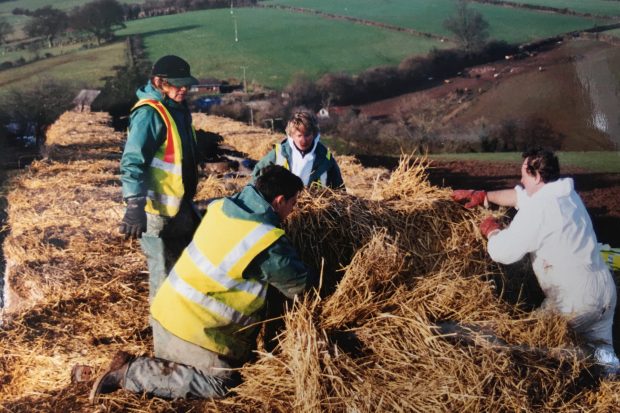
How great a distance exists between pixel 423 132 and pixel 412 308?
17421 mm

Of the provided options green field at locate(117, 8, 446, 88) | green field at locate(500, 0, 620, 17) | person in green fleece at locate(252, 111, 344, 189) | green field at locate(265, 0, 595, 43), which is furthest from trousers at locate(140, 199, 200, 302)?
green field at locate(117, 8, 446, 88)

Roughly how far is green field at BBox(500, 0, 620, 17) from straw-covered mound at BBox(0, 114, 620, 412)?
670 inches

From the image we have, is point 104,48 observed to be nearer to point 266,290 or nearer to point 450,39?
point 450,39

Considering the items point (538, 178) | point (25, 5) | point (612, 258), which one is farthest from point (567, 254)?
point (25, 5)

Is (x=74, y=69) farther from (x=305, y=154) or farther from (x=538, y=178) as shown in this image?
(x=538, y=178)

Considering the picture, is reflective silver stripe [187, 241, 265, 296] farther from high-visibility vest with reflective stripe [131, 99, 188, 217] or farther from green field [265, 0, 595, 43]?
green field [265, 0, 595, 43]

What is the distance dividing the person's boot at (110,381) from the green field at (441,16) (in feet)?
63.9

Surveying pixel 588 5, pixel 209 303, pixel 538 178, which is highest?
pixel 588 5

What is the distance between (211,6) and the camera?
30172 mm

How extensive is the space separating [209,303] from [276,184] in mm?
775

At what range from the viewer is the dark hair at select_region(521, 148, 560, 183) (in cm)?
374

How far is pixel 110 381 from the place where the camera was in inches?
131

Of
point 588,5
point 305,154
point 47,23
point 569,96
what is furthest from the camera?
point 47,23

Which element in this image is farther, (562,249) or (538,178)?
(538,178)
